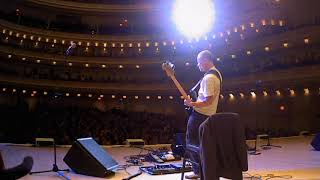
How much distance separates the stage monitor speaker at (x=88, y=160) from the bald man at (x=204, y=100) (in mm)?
1947

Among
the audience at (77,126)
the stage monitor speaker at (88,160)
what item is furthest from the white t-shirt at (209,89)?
the audience at (77,126)

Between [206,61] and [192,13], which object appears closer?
[206,61]

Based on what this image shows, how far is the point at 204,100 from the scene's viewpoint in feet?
16.5

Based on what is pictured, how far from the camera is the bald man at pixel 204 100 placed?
5.00 m

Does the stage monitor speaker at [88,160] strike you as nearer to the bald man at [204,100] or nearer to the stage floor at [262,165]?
the stage floor at [262,165]

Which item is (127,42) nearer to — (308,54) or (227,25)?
(227,25)

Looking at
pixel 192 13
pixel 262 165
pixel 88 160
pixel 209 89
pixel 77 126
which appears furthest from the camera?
pixel 77 126

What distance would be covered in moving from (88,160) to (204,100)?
2637 mm

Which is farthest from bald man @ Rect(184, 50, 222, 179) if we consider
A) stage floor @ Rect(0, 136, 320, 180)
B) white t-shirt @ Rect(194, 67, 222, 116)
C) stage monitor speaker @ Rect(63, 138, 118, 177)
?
stage monitor speaker @ Rect(63, 138, 118, 177)

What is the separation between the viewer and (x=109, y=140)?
627 inches

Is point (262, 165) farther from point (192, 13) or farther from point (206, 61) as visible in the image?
point (192, 13)

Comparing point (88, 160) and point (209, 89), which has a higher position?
point (209, 89)

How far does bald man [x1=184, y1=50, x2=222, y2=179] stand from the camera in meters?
5.00

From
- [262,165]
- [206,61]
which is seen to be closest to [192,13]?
[262,165]
